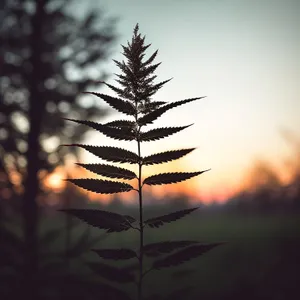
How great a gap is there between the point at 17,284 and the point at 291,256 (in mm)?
15905

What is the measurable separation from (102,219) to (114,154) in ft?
0.76

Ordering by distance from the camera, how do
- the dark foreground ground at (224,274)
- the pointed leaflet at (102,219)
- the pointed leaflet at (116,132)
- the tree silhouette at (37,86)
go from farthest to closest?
the tree silhouette at (37,86) < the dark foreground ground at (224,274) < the pointed leaflet at (116,132) < the pointed leaflet at (102,219)

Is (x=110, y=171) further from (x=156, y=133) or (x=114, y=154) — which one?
(x=156, y=133)

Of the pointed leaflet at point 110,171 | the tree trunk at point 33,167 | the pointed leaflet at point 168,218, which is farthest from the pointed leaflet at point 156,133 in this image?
the tree trunk at point 33,167

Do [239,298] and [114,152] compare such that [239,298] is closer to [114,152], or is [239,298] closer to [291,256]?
[291,256]

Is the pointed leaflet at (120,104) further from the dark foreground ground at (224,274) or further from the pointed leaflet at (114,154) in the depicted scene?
the dark foreground ground at (224,274)

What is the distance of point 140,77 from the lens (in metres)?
1.08

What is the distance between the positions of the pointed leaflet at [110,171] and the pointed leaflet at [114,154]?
0.12 feet

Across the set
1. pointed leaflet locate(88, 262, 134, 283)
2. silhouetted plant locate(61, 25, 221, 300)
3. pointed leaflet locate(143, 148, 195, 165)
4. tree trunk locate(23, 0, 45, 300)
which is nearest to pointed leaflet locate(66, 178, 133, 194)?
silhouetted plant locate(61, 25, 221, 300)

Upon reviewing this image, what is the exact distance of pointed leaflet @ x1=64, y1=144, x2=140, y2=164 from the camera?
3.48ft

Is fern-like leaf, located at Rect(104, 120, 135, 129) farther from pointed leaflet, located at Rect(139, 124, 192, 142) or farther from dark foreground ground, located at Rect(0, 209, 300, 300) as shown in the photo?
dark foreground ground, located at Rect(0, 209, 300, 300)

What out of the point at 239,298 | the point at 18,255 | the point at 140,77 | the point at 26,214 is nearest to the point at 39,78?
the point at 26,214

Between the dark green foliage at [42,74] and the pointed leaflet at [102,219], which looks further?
the dark green foliage at [42,74]

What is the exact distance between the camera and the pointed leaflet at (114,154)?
106 centimetres
